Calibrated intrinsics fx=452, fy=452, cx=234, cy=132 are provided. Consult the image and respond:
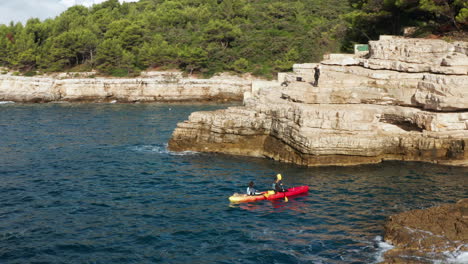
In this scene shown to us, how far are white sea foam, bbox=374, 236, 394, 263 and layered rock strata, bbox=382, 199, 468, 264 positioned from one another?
0.56ft

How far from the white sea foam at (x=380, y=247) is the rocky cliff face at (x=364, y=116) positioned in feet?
35.1

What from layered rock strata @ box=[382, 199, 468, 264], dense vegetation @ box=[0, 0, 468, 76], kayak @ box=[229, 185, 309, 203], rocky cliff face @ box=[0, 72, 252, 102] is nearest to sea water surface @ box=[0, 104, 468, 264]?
kayak @ box=[229, 185, 309, 203]

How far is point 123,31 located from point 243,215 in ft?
236

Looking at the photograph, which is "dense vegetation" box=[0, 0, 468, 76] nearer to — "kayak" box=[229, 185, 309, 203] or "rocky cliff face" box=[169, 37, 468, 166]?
"rocky cliff face" box=[169, 37, 468, 166]

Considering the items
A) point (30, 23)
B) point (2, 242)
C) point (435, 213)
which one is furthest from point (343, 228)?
point (30, 23)

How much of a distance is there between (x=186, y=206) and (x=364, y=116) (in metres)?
12.8

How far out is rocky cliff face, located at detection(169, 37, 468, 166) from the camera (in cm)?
2716

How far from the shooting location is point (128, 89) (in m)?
68.6

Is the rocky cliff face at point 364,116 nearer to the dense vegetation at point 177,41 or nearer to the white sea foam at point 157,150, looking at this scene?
the white sea foam at point 157,150

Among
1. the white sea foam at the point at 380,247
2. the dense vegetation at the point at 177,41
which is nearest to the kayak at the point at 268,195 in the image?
the white sea foam at the point at 380,247

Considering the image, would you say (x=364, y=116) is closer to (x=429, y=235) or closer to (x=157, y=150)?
(x=429, y=235)

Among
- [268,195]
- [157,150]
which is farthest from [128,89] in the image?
[268,195]

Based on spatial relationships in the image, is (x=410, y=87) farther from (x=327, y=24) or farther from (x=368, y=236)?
(x=327, y=24)

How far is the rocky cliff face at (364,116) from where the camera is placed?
2716 centimetres
